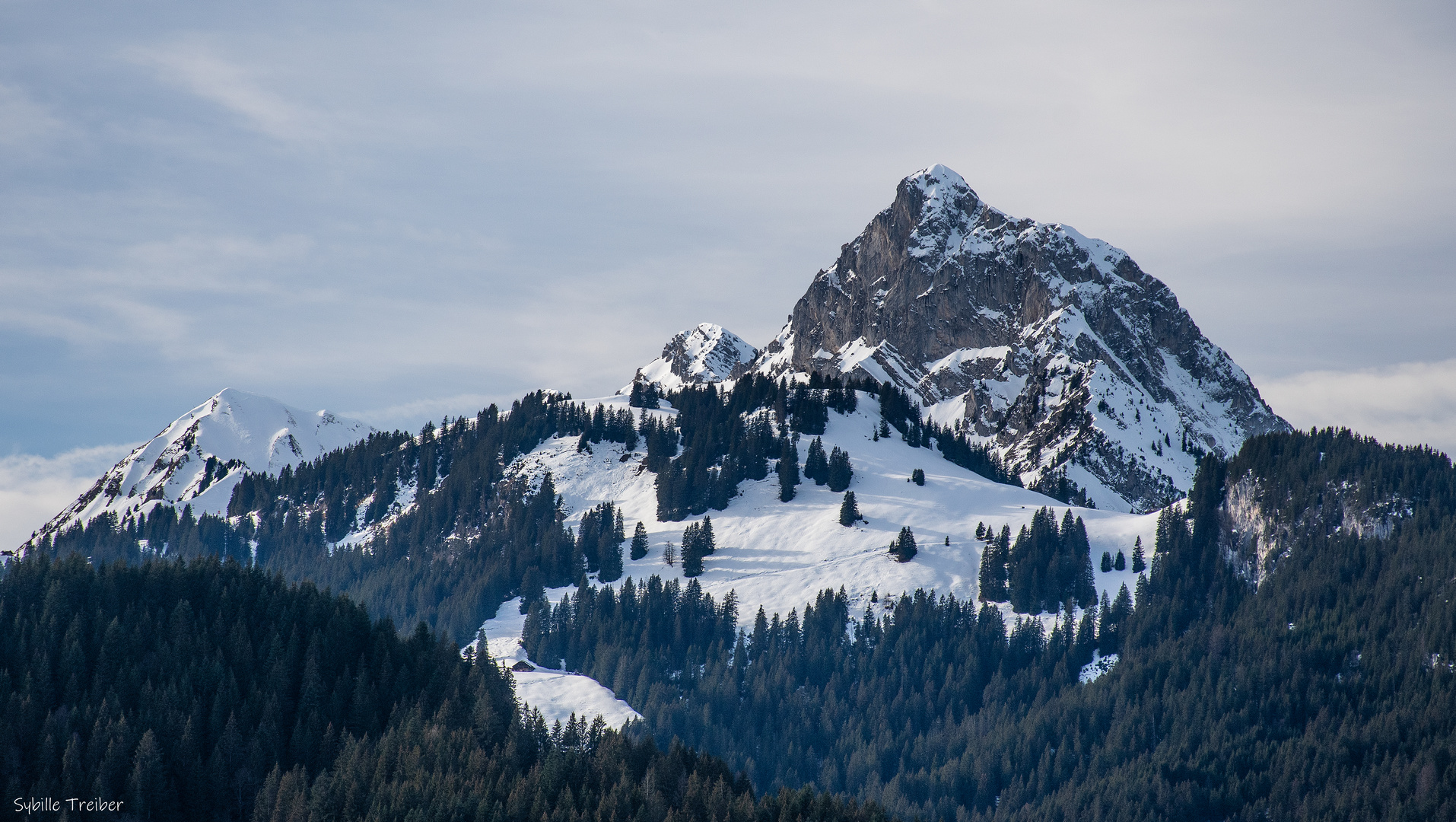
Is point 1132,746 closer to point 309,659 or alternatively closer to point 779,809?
point 779,809

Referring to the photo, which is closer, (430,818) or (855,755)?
(430,818)

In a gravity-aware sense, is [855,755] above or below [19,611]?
below

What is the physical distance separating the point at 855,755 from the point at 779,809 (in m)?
66.3

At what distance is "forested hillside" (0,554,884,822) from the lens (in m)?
128

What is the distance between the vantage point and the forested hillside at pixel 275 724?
128m

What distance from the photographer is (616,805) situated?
417 ft

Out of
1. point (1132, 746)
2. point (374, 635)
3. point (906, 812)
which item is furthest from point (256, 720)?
point (1132, 746)

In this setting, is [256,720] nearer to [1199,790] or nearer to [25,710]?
[25,710]

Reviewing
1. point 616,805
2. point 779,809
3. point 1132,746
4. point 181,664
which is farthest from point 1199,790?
point 181,664

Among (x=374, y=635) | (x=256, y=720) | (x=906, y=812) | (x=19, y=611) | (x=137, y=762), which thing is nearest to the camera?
(x=137, y=762)

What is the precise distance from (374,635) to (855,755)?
67.3m

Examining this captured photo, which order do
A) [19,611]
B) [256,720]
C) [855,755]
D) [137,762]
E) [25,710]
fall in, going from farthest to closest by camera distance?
[855,755]
[19,611]
[256,720]
[25,710]
[137,762]

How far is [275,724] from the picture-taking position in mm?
147500

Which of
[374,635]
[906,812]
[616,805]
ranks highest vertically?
[374,635]
